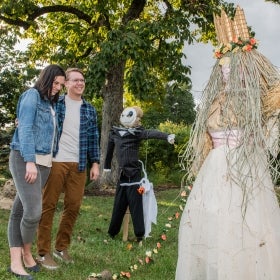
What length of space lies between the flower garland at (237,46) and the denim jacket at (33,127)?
1579 mm

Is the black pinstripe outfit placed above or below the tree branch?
below

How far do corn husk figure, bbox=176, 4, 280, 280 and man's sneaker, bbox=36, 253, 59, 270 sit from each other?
154 centimetres

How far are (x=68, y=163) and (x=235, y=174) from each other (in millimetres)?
1901

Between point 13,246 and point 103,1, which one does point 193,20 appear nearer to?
point 103,1

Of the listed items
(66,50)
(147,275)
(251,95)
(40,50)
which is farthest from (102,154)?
(251,95)

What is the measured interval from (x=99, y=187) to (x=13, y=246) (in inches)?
393

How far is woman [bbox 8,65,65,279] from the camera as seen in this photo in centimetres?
436

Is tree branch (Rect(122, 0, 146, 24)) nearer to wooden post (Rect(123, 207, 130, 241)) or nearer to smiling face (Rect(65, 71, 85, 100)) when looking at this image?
wooden post (Rect(123, 207, 130, 241))

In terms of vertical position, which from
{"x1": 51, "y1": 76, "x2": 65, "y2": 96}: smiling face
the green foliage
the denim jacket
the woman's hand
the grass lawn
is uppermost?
{"x1": 51, "y1": 76, "x2": 65, "y2": 96}: smiling face

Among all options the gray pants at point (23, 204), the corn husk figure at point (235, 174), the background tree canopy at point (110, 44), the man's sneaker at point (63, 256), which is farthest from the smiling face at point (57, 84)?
the background tree canopy at point (110, 44)

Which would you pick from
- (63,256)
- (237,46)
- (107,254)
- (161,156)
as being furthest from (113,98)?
(237,46)

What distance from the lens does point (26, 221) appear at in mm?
4453

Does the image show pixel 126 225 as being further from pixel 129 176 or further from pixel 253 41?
pixel 253 41

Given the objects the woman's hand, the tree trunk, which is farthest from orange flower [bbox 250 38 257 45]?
the tree trunk
